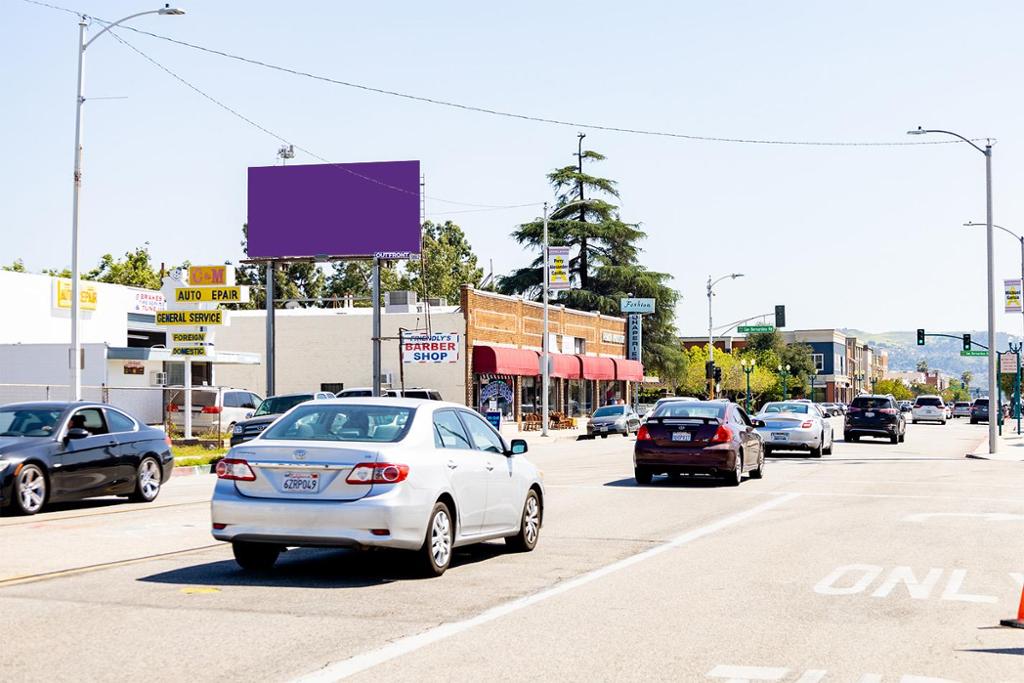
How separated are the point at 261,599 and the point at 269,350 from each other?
4774cm

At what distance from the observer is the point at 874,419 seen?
1842 inches

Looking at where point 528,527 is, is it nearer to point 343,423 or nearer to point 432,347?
point 343,423

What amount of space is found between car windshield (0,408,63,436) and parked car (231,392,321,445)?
1220 centimetres

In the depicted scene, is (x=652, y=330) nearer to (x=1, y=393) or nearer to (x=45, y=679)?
(x=1, y=393)

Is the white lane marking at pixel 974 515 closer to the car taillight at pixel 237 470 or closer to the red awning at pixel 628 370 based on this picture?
the car taillight at pixel 237 470

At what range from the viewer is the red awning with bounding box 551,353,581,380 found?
232 feet

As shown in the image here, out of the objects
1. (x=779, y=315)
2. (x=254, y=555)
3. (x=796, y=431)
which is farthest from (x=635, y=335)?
(x=254, y=555)

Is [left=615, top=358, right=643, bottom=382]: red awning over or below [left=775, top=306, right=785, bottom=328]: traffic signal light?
below

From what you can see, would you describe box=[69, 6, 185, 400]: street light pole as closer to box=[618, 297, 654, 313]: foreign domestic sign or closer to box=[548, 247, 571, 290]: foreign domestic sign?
box=[548, 247, 571, 290]: foreign domestic sign

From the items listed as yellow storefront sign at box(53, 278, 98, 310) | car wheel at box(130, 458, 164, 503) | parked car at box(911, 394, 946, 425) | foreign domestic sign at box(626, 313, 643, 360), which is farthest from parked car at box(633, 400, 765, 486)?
parked car at box(911, 394, 946, 425)

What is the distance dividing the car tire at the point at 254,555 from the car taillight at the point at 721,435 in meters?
12.8

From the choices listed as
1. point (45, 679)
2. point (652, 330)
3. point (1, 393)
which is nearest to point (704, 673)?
point (45, 679)

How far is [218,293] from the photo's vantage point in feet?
135

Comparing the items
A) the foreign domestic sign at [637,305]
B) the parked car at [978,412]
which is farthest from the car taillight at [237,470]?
the parked car at [978,412]
